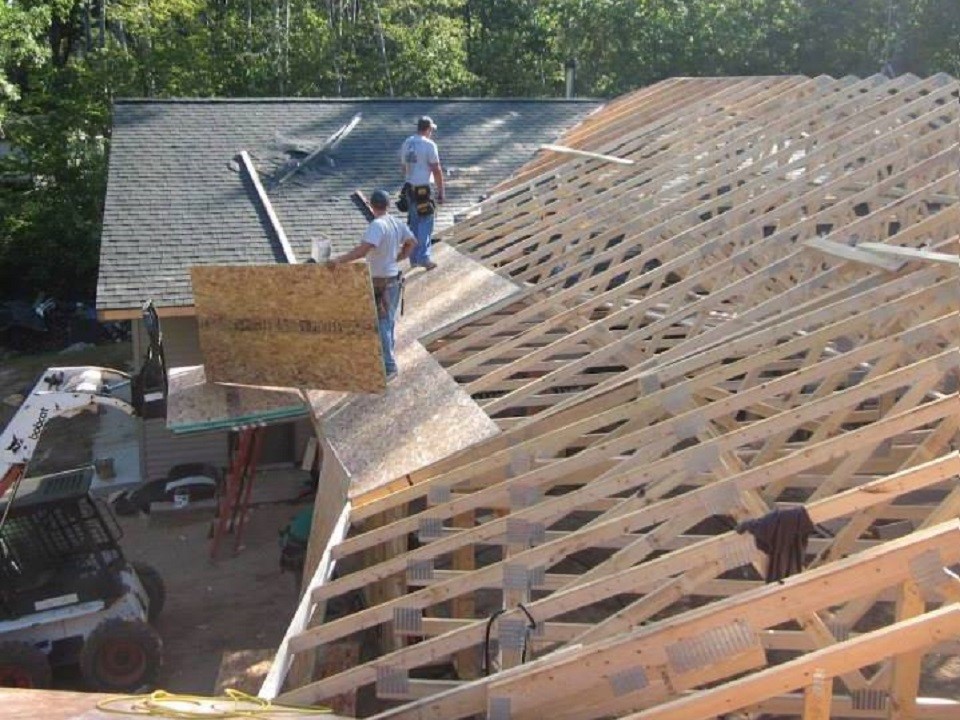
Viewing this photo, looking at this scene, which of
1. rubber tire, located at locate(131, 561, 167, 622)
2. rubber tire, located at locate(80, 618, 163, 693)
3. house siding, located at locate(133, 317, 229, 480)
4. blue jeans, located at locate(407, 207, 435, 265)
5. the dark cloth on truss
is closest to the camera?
the dark cloth on truss

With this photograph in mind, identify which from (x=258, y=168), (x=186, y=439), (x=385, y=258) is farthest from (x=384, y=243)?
(x=258, y=168)

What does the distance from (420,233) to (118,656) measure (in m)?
5.41

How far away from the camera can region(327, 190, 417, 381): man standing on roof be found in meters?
9.24

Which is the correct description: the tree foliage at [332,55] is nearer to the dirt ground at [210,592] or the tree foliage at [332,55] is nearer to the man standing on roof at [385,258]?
the dirt ground at [210,592]

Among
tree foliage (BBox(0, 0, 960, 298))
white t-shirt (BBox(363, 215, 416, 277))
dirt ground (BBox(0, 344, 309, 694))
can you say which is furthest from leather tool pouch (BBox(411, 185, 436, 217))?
tree foliage (BBox(0, 0, 960, 298))

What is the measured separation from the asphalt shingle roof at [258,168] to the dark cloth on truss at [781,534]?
30.6ft

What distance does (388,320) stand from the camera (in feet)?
31.4

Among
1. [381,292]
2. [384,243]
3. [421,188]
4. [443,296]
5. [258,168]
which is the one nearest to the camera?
[384,243]

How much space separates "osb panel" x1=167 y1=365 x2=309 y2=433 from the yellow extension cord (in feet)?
14.6

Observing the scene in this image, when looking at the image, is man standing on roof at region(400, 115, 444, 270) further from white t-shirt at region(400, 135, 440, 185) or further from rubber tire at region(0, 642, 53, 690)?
rubber tire at region(0, 642, 53, 690)

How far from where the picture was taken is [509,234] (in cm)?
1297

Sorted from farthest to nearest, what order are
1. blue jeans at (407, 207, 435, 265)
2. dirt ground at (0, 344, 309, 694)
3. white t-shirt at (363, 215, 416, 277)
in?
blue jeans at (407, 207, 435, 265)
dirt ground at (0, 344, 309, 694)
white t-shirt at (363, 215, 416, 277)

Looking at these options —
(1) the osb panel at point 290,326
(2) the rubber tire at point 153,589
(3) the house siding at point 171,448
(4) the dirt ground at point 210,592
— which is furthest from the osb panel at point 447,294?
(3) the house siding at point 171,448

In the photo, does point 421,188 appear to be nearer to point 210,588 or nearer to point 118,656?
point 210,588
